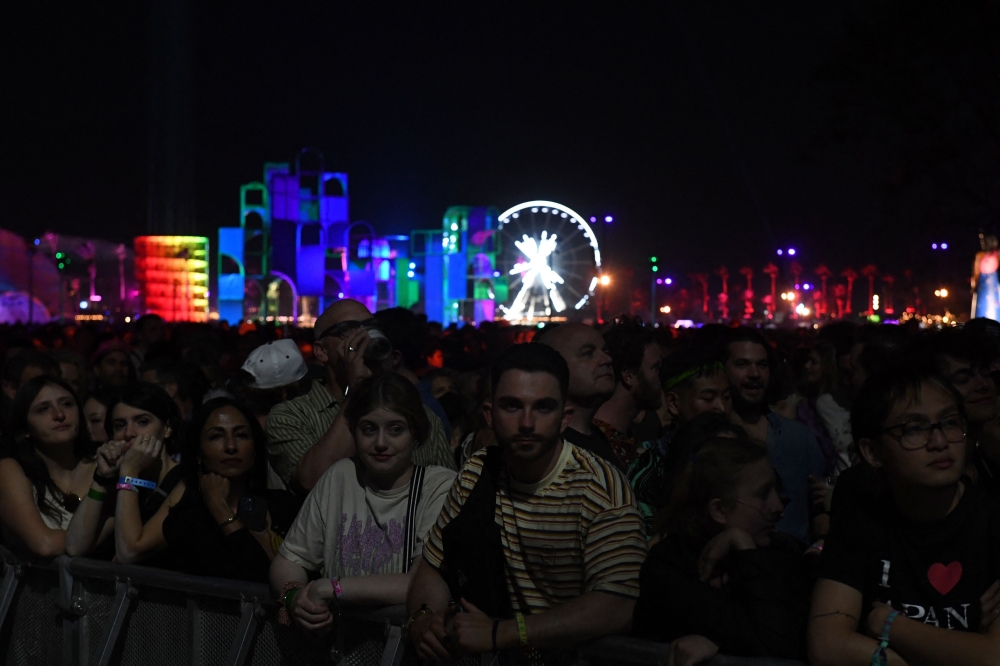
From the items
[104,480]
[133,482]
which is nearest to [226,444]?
[133,482]

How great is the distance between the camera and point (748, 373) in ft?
18.3

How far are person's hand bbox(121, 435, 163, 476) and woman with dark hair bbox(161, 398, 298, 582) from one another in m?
0.17

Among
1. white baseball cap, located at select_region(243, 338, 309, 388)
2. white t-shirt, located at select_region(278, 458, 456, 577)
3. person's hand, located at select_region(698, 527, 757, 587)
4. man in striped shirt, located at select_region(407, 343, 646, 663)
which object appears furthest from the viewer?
white baseball cap, located at select_region(243, 338, 309, 388)

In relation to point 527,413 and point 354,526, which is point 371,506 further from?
point 527,413

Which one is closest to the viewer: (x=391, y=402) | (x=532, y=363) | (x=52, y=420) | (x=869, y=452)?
(x=869, y=452)

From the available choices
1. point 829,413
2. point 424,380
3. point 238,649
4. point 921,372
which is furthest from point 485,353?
→ point 921,372

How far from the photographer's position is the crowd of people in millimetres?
3203

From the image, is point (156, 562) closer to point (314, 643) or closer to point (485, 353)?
point (314, 643)

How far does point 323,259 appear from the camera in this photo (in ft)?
263

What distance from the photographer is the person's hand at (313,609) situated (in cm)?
406

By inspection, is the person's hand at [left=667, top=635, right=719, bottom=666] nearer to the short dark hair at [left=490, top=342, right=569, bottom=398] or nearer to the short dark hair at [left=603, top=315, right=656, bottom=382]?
the short dark hair at [left=490, top=342, right=569, bottom=398]

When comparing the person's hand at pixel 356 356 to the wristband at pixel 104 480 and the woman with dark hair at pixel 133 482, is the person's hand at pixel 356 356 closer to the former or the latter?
the woman with dark hair at pixel 133 482

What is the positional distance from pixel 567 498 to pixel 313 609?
1.05 meters

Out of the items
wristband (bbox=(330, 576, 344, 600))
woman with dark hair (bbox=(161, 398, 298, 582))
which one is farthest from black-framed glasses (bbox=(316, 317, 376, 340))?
wristband (bbox=(330, 576, 344, 600))
